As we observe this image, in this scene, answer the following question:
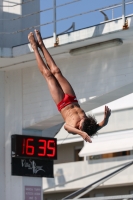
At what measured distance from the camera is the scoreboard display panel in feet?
38.5

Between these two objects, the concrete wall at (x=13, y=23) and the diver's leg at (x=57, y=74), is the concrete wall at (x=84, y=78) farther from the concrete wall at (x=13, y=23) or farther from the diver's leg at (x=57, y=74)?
the diver's leg at (x=57, y=74)

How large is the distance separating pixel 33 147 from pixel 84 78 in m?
1.54

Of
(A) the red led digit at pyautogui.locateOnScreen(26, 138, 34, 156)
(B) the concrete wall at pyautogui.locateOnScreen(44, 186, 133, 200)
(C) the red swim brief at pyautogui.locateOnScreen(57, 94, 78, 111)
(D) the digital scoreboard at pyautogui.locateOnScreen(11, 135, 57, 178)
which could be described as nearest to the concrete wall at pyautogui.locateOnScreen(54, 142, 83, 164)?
(B) the concrete wall at pyautogui.locateOnScreen(44, 186, 133, 200)

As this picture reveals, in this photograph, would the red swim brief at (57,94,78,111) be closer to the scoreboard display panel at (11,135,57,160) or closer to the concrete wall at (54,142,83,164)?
the scoreboard display panel at (11,135,57,160)

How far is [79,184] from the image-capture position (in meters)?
23.4

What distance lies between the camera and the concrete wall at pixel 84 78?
35.4ft

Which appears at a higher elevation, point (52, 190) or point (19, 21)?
point (19, 21)

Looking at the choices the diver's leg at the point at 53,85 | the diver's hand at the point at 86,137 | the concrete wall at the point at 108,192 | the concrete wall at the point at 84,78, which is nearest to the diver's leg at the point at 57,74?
the diver's leg at the point at 53,85

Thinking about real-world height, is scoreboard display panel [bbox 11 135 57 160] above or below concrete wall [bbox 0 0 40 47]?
below

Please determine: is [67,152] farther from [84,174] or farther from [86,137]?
[86,137]

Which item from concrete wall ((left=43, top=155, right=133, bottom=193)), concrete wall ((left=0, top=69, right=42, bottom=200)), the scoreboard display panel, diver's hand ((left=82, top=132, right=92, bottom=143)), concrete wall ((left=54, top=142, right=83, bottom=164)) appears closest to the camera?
diver's hand ((left=82, top=132, right=92, bottom=143))

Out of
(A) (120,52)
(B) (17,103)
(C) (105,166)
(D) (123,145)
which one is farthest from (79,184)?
(A) (120,52)

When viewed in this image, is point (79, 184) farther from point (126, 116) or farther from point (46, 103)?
point (46, 103)

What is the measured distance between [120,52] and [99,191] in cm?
1418
